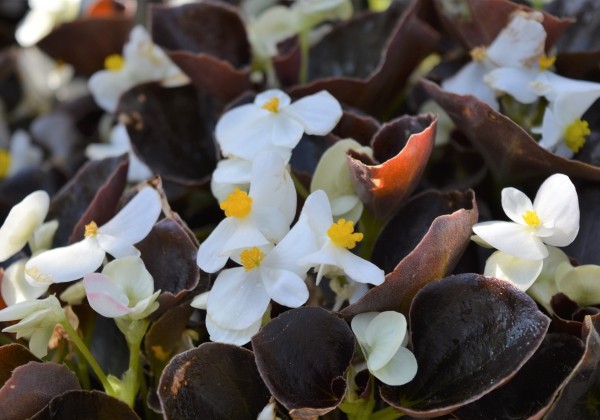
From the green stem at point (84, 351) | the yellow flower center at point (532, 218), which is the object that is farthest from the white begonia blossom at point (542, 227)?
the green stem at point (84, 351)

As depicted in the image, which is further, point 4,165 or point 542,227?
point 4,165

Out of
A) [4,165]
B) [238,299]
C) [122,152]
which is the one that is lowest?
[4,165]

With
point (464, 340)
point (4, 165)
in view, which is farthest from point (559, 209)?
point (4, 165)

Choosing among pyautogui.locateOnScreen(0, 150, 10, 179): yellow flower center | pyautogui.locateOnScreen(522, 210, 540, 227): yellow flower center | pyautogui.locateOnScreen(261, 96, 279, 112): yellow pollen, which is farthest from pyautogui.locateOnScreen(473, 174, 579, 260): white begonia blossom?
pyautogui.locateOnScreen(0, 150, 10, 179): yellow flower center

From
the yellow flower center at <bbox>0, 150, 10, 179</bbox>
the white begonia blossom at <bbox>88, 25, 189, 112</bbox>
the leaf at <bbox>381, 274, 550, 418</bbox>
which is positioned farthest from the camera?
the yellow flower center at <bbox>0, 150, 10, 179</bbox>

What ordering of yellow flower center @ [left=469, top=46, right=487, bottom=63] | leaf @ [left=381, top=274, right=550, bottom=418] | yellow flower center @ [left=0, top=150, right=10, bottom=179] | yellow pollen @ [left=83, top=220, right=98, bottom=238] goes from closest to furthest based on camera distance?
leaf @ [left=381, top=274, right=550, bottom=418], yellow pollen @ [left=83, top=220, right=98, bottom=238], yellow flower center @ [left=469, top=46, right=487, bottom=63], yellow flower center @ [left=0, top=150, right=10, bottom=179]

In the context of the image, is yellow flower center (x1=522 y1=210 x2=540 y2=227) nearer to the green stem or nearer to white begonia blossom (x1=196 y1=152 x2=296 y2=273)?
white begonia blossom (x1=196 y1=152 x2=296 y2=273)

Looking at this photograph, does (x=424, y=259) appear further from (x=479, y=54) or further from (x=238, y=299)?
(x=479, y=54)
